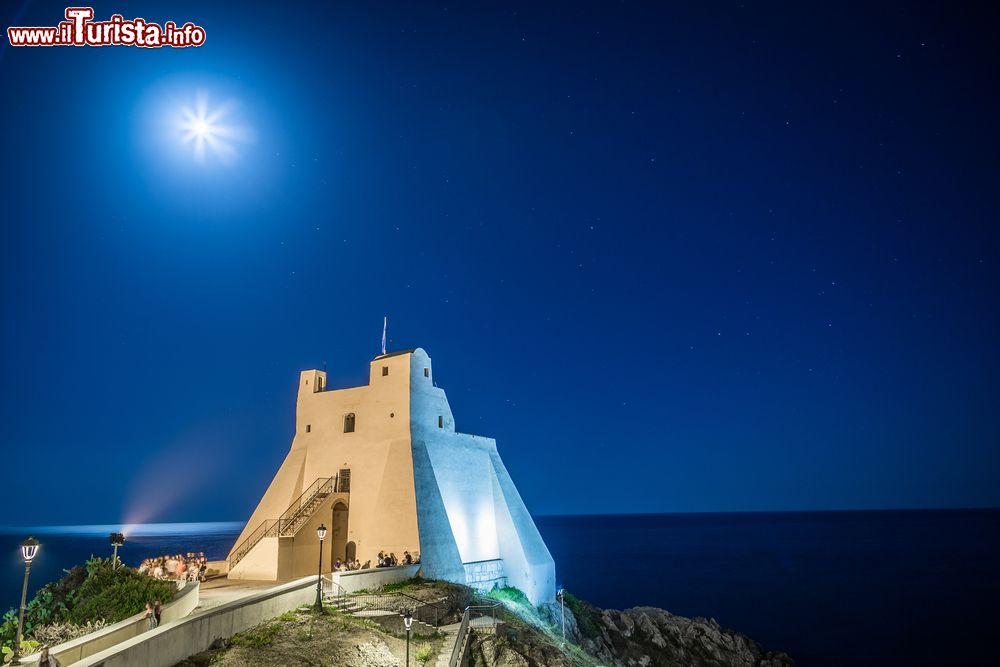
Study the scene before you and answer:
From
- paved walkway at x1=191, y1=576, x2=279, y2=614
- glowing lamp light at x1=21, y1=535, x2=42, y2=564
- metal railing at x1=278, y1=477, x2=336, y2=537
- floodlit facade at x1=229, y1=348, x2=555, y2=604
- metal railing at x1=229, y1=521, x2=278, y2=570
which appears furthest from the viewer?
metal railing at x1=229, y1=521, x2=278, y2=570

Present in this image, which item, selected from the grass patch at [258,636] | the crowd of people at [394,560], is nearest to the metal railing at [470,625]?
the crowd of people at [394,560]

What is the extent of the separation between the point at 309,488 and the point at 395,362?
23.3ft

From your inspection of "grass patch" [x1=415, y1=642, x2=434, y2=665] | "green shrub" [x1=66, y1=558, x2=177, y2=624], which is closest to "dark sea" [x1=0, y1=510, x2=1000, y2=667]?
"grass patch" [x1=415, y1=642, x2=434, y2=665]

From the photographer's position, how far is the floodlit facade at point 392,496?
87.0ft

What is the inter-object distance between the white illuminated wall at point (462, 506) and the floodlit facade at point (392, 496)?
53 millimetres

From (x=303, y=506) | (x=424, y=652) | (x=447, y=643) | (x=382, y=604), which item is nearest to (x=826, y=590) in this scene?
(x=303, y=506)

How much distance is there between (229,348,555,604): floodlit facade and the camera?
87.0 ft

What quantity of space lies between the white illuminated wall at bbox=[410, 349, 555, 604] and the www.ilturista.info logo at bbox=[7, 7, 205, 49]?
18274 mm

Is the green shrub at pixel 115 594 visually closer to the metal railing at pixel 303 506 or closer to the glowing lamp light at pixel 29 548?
the glowing lamp light at pixel 29 548

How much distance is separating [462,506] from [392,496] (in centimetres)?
460

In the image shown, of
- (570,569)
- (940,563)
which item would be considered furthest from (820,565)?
(570,569)

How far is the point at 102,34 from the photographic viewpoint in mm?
27203

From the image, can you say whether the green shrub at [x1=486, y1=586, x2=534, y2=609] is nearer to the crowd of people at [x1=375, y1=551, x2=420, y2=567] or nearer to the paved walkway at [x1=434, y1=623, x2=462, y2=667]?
the crowd of people at [x1=375, y1=551, x2=420, y2=567]

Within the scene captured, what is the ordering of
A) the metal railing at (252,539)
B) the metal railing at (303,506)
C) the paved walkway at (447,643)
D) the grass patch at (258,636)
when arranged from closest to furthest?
the grass patch at (258,636) → the paved walkway at (447,643) → the metal railing at (303,506) → the metal railing at (252,539)
